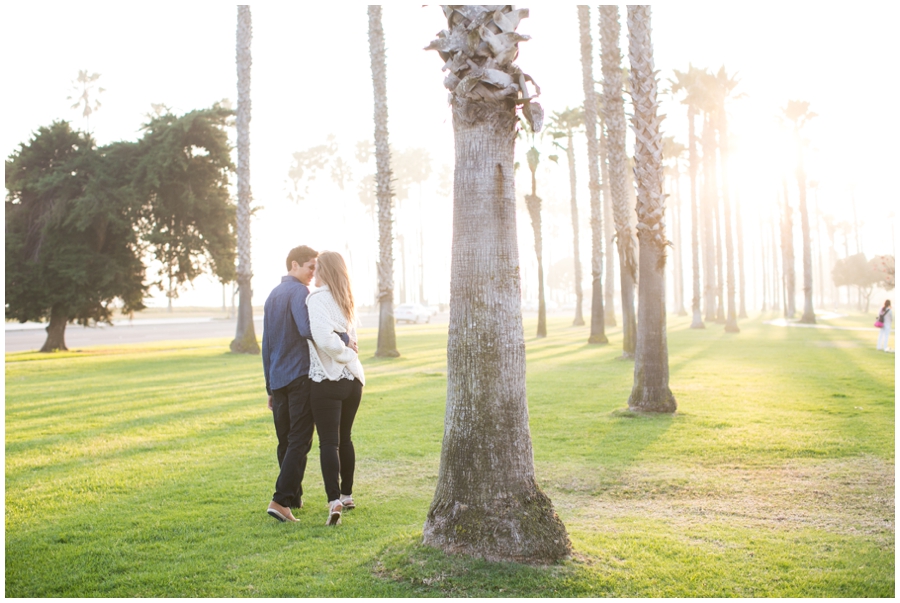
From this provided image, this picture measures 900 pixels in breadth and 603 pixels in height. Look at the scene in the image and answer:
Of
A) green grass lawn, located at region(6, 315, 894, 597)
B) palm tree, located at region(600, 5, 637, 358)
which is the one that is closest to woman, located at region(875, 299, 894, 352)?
palm tree, located at region(600, 5, 637, 358)

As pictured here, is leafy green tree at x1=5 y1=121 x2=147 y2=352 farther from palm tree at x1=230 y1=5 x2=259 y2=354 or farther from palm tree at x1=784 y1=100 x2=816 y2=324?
palm tree at x1=784 y1=100 x2=816 y2=324

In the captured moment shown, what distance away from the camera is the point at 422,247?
81500mm

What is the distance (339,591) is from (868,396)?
11.3 m

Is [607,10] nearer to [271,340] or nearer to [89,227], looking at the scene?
[271,340]

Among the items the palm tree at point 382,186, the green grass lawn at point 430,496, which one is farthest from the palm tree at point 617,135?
the palm tree at point 382,186

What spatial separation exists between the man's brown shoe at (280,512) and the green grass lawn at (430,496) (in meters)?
0.11

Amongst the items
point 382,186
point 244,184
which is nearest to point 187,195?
point 244,184

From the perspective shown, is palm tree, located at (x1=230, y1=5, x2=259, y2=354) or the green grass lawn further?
palm tree, located at (x1=230, y1=5, x2=259, y2=354)

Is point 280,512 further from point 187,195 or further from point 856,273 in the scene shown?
point 856,273

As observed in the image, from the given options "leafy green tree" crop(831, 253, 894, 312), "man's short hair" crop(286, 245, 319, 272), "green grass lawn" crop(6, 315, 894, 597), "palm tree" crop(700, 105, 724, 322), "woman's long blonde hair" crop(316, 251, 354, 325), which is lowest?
"green grass lawn" crop(6, 315, 894, 597)

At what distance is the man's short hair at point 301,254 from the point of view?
5797mm

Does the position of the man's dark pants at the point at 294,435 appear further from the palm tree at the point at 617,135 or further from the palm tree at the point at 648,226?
the palm tree at the point at 617,135

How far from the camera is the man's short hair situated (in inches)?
228

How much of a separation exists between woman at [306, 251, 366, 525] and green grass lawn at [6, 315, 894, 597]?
0.53 m
